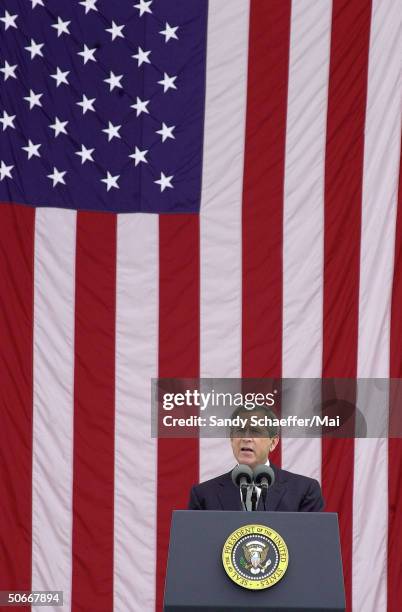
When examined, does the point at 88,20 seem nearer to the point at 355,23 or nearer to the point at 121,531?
the point at 355,23

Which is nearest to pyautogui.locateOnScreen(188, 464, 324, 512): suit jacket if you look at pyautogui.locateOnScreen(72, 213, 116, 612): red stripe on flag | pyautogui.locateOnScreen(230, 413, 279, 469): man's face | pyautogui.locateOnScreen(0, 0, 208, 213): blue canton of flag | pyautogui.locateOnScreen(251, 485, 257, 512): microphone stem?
pyautogui.locateOnScreen(230, 413, 279, 469): man's face

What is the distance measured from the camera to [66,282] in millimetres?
6469

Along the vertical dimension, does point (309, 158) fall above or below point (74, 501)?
above

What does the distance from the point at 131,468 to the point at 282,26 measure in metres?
2.85

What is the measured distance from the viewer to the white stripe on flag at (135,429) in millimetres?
6332

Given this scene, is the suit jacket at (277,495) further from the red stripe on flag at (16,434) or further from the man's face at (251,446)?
the red stripe on flag at (16,434)

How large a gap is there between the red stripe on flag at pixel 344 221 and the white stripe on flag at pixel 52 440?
Result: 153 centimetres

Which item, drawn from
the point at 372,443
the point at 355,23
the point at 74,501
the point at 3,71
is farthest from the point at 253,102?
the point at 74,501

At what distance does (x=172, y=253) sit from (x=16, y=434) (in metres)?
1.43

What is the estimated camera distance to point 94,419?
6.39m

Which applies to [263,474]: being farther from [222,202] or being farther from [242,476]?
[222,202]

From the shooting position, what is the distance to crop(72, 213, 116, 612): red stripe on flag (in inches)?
250

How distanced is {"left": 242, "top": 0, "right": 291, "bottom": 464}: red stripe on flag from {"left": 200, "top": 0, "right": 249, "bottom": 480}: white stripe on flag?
0.17 feet

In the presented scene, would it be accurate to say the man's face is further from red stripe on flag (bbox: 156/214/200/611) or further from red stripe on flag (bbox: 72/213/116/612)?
red stripe on flag (bbox: 72/213/116/612)
